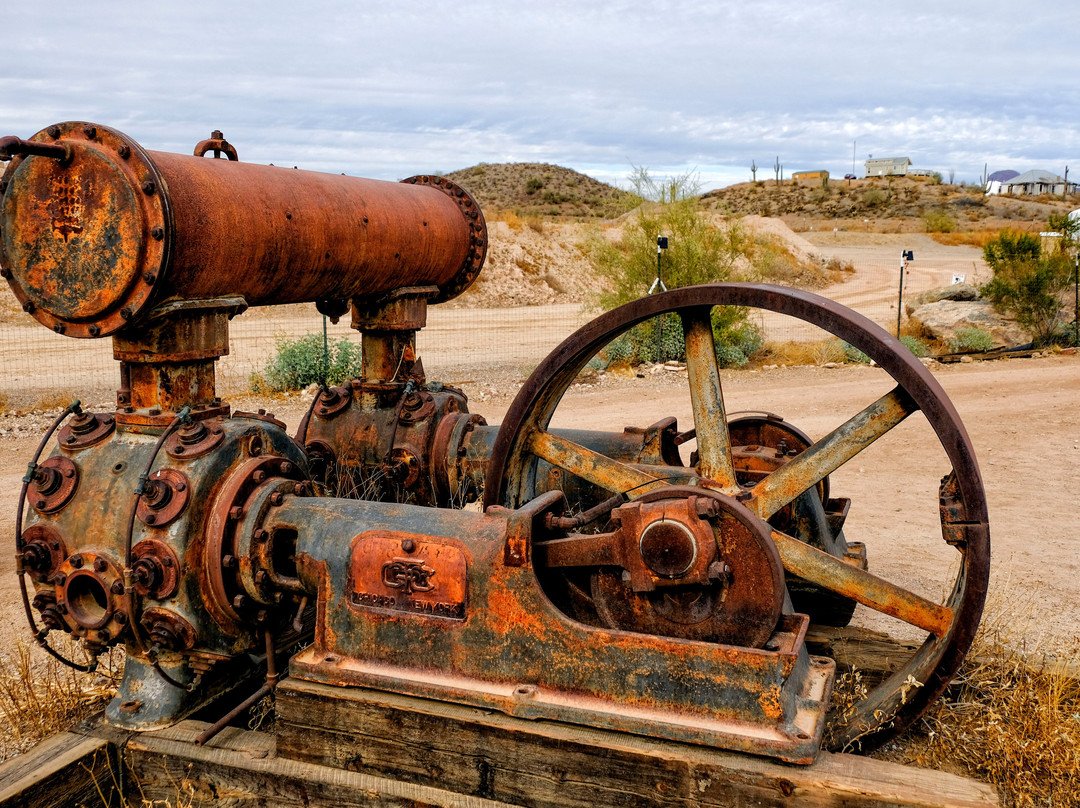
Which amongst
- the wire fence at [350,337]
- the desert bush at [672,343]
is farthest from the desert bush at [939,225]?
the desert bush at [672,343]

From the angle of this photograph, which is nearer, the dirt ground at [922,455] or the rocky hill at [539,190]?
the dirt ground at [922,455]

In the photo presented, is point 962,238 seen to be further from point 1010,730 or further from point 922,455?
point 1010,730

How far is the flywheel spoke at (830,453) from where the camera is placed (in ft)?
8.53

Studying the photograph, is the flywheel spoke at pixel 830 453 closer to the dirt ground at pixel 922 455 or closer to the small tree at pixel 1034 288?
the dirt ground at pixel 922 455

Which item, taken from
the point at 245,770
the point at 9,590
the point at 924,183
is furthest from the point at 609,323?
the point at 924,183

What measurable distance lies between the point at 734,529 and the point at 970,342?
12.4 m

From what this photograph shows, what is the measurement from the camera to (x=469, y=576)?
242cm

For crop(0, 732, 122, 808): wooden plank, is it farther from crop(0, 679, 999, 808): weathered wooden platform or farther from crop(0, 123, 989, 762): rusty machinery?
crop(0, 123, 989, 762): rusty machinery

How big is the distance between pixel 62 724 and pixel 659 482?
206 cm

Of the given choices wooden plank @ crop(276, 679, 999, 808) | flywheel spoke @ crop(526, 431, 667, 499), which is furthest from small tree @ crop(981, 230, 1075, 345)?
wooden plank @ crop(276, 679, 999, 808)

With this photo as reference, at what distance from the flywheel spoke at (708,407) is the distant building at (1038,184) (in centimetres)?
7375

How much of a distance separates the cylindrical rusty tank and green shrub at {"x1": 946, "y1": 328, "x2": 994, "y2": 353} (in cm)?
1206

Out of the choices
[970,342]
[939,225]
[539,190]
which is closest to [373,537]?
[970,342]

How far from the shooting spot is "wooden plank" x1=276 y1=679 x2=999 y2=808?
81.7 inches
